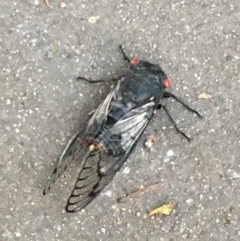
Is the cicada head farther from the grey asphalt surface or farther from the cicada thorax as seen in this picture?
the cicada thorax

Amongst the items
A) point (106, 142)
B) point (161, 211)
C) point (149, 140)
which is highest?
point (106, 142)

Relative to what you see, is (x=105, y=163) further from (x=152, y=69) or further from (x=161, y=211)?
(x=152, y=69)

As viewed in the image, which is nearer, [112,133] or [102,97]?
[112,133]

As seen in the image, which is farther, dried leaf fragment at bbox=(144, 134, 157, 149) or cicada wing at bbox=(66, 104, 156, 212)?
dried leaf fragment at bbox=(144, 134, 157, 149)

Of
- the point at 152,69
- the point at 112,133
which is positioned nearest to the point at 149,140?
the point at 112,133

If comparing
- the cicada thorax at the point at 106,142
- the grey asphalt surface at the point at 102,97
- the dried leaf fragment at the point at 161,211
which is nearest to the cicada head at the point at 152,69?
the grey asphalt surface at the point at 102,97

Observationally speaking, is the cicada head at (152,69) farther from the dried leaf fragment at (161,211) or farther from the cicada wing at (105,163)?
the dried leaf fragment at (161,211)

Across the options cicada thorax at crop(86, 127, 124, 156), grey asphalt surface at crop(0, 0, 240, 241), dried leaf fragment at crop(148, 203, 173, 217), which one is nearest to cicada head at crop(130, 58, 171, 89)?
grey asphalt surface at crop(0, 0, 240, 241)
